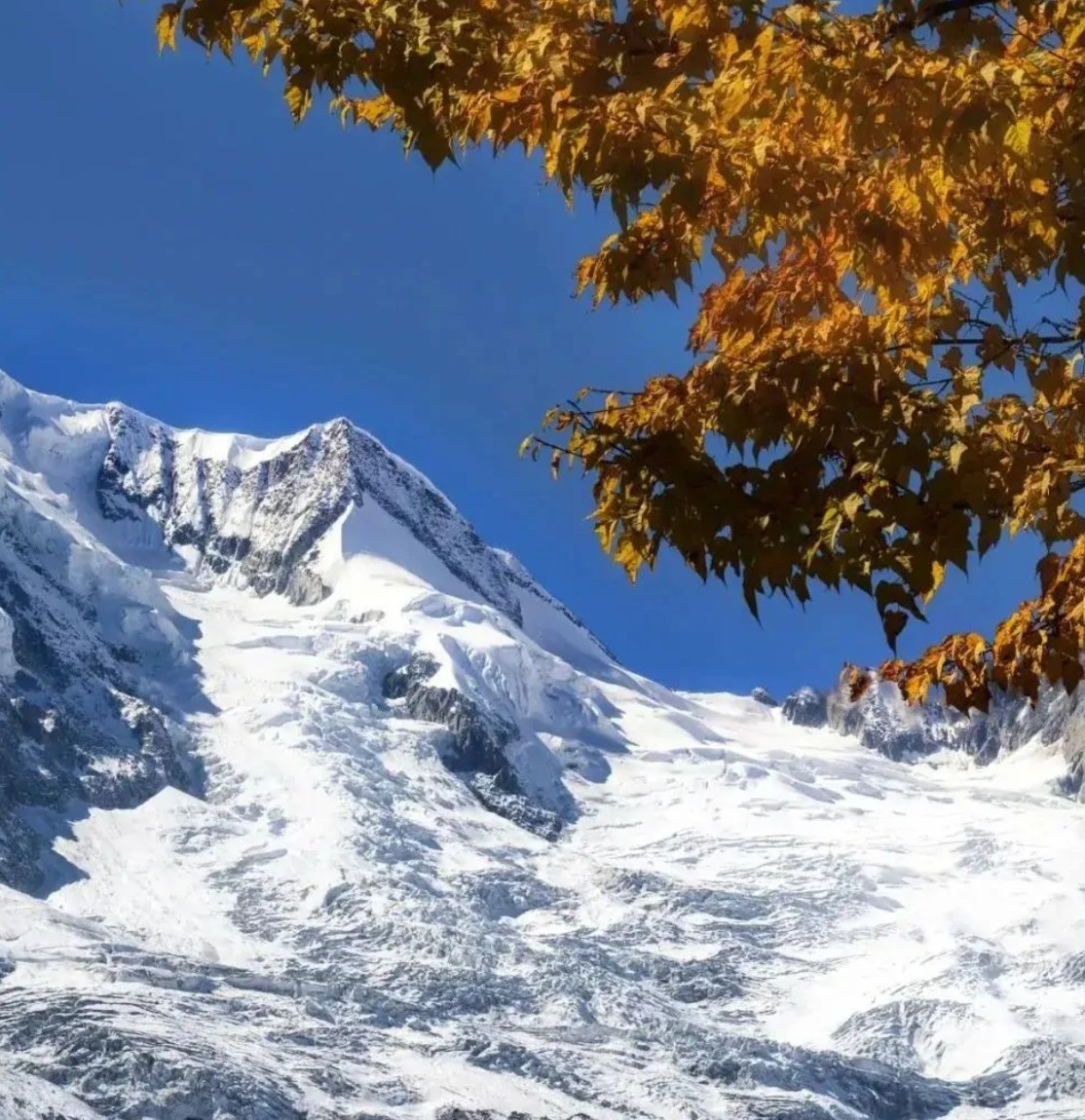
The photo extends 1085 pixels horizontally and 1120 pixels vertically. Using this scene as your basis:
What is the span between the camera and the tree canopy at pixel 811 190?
542cm

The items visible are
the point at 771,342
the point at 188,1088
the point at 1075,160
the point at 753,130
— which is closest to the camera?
the point at 1075,160

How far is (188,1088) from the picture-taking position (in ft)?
448

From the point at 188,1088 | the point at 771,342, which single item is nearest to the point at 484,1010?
the point at 188,1088

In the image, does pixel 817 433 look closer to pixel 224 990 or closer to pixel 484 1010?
pixel 224 990

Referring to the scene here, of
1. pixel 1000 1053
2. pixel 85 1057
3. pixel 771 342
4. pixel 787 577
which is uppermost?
pixel 1000 1053

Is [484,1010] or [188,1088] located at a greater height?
[484,1010]

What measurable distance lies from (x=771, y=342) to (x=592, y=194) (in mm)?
1275

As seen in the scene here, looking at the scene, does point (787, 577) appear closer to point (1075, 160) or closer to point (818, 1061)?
point (1075, 160)

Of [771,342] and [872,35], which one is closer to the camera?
[872,35]

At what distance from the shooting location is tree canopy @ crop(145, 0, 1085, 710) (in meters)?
5.42

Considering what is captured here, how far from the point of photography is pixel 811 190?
6.04 meters

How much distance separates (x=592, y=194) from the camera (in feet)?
18.4

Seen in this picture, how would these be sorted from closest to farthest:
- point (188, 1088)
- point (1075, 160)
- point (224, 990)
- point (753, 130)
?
point (1075, 160), point (753, 130), point (188, 1088), point (224, 990)

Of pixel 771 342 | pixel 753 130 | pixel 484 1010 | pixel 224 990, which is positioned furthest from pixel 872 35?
pixel 484 1010
